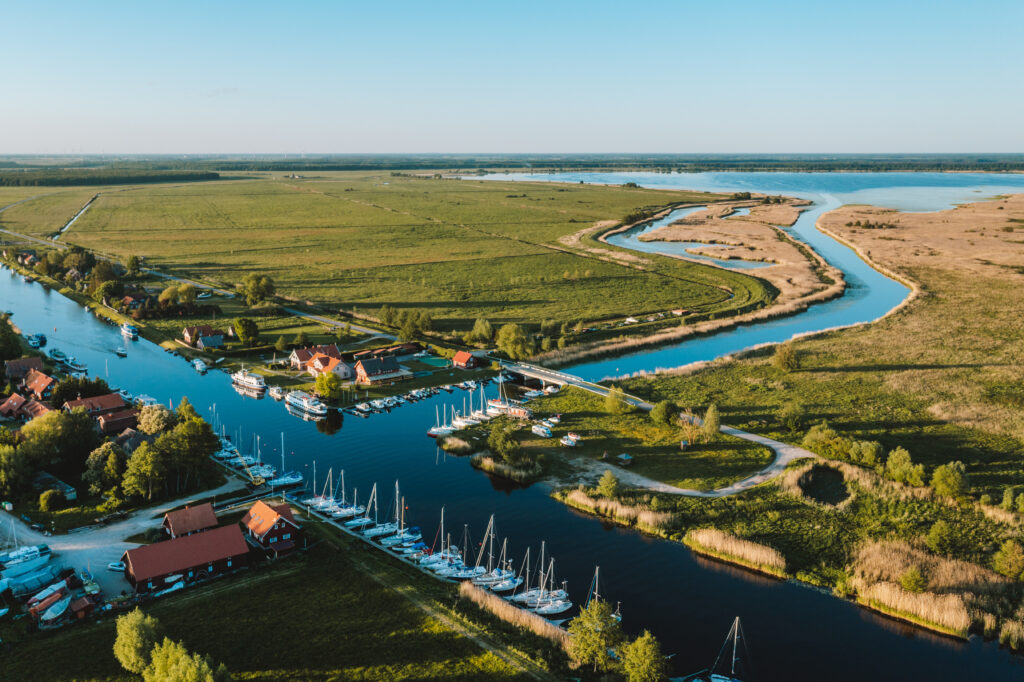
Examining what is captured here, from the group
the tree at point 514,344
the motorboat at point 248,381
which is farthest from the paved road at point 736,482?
the motorboat at point 248,381

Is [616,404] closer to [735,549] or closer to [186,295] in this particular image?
[735,549]

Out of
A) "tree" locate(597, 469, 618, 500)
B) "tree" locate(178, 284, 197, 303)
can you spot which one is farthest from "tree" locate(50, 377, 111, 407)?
"tree" locate(597, 469, 618, 500)

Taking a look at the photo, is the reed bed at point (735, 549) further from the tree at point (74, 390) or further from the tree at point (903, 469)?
the tree at point (74, 390)

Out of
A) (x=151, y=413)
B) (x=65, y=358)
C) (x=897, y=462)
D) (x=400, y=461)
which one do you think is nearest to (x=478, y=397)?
(x=400, y=461)

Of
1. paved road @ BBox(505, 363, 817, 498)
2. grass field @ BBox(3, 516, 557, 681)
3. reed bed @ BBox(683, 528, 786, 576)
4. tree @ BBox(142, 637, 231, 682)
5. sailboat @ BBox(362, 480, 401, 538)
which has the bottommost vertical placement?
grass field @ BBox(3, 516, 557, 681)

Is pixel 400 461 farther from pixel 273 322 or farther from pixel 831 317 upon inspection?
pixel 831 317

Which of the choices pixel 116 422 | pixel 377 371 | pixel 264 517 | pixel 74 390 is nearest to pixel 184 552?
pixel 264 517

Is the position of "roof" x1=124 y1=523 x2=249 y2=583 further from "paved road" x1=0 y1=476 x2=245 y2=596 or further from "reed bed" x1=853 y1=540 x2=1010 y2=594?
"reed bed" x1=853 y1=540 x2=1010 y2=594
